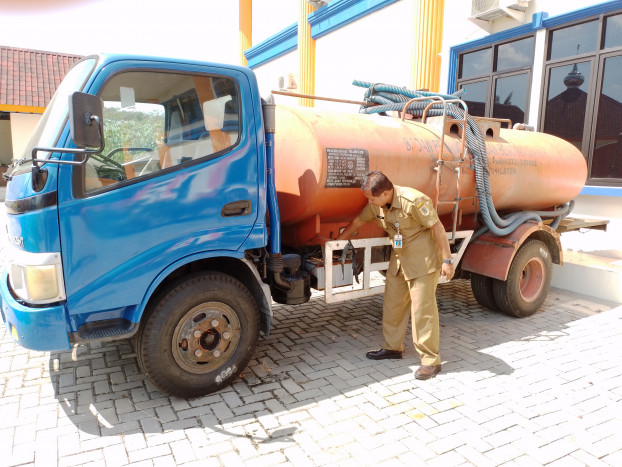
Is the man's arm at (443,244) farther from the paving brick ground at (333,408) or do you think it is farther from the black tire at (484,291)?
the black tire at (484,291)

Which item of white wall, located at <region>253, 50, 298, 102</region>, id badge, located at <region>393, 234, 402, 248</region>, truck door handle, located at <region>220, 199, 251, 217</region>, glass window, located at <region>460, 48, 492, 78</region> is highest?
white wall, located at <region>253, 50, 298, 102</region>

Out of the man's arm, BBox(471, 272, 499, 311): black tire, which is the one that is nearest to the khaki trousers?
the man's arm

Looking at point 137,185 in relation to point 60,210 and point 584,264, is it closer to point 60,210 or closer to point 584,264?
point 60,210

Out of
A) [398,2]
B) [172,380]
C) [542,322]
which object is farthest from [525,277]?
[398,2]

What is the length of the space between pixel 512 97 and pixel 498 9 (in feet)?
5.43

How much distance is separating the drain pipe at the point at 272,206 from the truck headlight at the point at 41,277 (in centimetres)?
155

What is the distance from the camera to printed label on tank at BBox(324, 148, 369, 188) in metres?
4.08

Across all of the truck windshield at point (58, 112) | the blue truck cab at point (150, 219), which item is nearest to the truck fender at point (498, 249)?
the blue truck cab at point (150, 219)

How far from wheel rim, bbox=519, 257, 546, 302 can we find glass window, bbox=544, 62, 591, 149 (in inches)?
136

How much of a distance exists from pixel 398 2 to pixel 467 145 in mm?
7522

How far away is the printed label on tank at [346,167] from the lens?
13.4ft

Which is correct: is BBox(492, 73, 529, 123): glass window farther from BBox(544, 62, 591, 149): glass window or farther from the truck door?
the truck door

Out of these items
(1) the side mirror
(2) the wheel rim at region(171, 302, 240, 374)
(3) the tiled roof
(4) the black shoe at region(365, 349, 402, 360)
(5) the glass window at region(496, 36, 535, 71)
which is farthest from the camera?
(3) the tiled roof

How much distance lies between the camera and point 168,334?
11.1 feet
